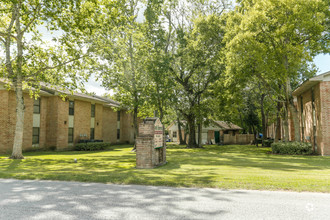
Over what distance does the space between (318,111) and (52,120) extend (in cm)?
2495

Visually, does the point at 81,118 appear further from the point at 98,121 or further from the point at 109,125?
the point at 109,125

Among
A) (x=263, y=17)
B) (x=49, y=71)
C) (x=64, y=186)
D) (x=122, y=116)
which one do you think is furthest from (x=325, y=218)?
(x=122, y=116)

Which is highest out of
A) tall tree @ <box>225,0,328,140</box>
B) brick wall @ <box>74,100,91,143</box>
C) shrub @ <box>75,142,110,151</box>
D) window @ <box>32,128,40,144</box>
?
tall tree @ <box>225,0,328,140</box>

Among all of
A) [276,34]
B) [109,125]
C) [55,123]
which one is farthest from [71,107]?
[276,34]

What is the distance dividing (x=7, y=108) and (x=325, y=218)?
23.9 m

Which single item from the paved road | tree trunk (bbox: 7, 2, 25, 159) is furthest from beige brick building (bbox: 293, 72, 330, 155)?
tree trunk (bbox: 7, 2, 25, 159)

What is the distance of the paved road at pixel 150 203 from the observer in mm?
5246

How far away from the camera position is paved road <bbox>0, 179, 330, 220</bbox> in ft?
17.2

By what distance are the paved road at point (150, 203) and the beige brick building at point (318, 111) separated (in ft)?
51.9

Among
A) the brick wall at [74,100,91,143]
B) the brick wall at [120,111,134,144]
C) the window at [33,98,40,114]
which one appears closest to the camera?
the window at [33,98,40,114]

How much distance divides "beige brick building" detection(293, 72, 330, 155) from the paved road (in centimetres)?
1582

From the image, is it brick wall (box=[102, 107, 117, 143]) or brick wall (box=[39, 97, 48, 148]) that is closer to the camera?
brick wall (box=[39, 97, 48, 148])

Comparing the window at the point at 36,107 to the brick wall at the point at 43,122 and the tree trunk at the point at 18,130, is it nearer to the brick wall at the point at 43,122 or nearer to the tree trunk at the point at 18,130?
the brick wall at the point at 43,122

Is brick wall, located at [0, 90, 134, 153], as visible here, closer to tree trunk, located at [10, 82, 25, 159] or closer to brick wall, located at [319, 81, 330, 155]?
tree trunk, located at [10, 82, 25, 159]
